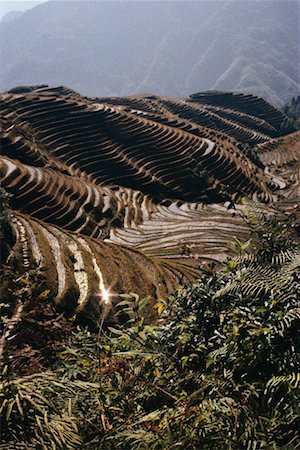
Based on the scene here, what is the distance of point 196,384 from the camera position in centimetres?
314

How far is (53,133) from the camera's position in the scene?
3938 cm

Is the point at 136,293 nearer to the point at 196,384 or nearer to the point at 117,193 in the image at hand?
the point at 196,384

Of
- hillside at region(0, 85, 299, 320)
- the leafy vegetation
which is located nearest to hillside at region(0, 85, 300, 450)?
the leafy vegetation

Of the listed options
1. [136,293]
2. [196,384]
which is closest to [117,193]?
[136,293]

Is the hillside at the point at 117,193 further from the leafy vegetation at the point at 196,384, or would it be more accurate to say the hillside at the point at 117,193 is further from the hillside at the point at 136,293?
the leafy vegetation at the point at 196,384

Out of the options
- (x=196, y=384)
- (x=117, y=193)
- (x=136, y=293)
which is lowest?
(x=117, y=193)

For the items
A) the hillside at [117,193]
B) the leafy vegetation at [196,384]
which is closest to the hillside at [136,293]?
the leafy vegetation at [196,384]

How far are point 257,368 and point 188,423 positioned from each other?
2.34 feet

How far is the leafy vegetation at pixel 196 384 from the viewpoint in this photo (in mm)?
2344

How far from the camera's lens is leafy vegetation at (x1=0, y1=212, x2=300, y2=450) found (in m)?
2.34

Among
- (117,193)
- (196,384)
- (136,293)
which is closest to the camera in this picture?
(196,384)

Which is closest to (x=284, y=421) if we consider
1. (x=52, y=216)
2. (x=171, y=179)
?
(x=52, y=216)

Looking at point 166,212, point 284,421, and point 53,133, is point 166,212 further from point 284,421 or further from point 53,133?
point 284,421

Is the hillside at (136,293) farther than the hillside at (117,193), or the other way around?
the hillside at (117,193)
